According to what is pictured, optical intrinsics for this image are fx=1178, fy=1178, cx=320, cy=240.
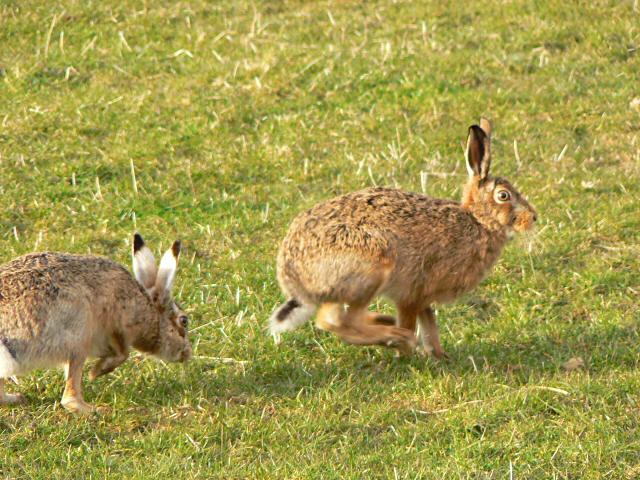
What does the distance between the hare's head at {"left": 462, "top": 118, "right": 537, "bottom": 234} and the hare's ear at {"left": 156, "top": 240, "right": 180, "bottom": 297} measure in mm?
1782

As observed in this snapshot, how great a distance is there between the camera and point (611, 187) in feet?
28.3

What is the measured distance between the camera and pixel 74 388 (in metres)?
6.00

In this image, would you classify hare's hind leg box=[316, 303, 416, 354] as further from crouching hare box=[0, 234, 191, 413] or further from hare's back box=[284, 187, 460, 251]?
crouching hare box=[0, 234, 191, 413]

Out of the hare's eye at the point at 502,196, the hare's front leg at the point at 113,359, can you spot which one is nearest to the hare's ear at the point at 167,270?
the hare's front leg at the point at 113,359

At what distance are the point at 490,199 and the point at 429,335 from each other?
94cm

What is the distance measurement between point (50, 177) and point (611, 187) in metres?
4.20

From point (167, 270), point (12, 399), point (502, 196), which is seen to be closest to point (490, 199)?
point (502, 196)

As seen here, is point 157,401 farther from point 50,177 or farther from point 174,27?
point 174,27

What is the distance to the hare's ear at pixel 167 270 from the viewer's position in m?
6.59

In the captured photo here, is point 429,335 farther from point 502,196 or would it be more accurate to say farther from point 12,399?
point 12,399

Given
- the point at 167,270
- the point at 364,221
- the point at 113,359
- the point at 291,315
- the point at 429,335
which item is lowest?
the point at 429,335

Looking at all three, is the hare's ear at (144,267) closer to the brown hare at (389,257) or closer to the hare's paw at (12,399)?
the brown hare at (389,257)

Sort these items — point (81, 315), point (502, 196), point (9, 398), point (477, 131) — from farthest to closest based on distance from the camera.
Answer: point (502, 196)
point (477, 131)
point (9, 398)
point (81, 315)

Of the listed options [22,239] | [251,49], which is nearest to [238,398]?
[22,239]
